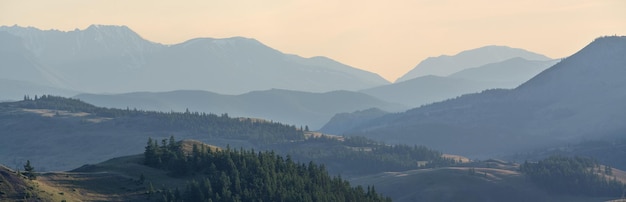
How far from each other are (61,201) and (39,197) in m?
4.21

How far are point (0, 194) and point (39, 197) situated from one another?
7411 mm

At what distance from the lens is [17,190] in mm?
198750

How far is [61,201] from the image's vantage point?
199 meters

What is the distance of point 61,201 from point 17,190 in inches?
340

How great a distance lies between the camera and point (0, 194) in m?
195

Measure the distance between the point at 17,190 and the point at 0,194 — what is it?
4.42 meters

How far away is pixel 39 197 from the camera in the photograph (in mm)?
198625

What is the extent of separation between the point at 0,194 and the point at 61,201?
11.4 meters
